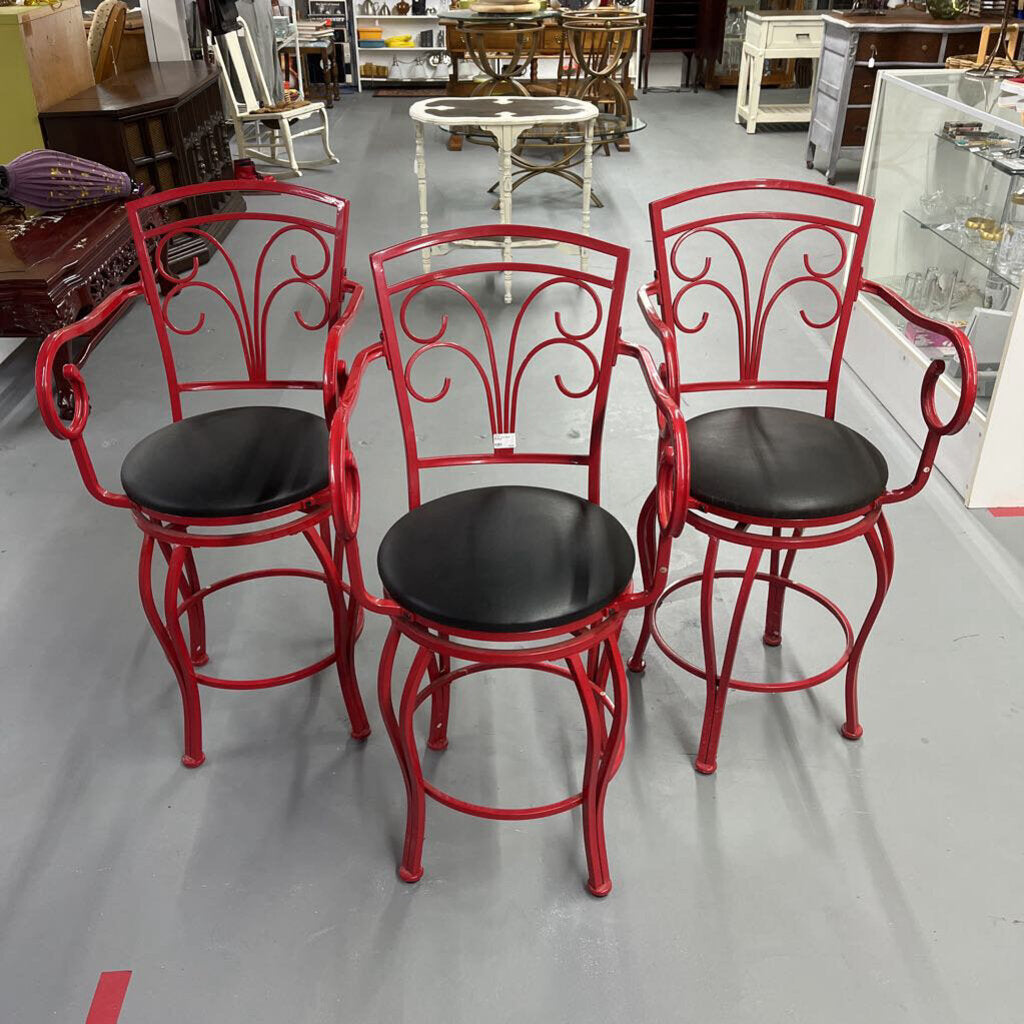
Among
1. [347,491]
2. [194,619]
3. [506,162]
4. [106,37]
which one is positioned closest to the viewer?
[347,491]

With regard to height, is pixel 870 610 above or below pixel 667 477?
below

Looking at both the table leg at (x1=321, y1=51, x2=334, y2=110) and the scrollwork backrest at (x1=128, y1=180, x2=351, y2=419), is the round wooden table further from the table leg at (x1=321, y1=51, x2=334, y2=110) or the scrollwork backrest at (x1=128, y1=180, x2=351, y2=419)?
the table leg at (x1=321, y1=51, x2=334, y2=110)

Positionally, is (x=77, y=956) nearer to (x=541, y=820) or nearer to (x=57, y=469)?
(x=541, y=820)

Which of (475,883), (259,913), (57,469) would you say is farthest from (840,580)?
(57,469)

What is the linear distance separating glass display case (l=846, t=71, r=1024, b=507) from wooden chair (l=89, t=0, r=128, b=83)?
12.7 feet

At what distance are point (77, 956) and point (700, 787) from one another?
3.81 ft

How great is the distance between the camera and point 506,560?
1523 millimetres

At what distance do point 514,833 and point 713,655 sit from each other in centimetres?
51

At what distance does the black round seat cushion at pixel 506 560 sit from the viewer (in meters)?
1.42

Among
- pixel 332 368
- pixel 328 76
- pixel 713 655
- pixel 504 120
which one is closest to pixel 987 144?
pixel 504 120

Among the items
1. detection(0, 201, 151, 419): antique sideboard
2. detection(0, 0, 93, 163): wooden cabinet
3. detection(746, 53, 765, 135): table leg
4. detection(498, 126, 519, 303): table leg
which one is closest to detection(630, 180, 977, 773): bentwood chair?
detection(0, 201, 151, 419): antique sideboard

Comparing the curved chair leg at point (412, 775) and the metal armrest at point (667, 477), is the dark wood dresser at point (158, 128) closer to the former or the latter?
the metal armrest at point (667, 477)

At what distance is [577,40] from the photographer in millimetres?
5805

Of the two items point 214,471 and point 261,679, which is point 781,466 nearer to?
point 214,471
